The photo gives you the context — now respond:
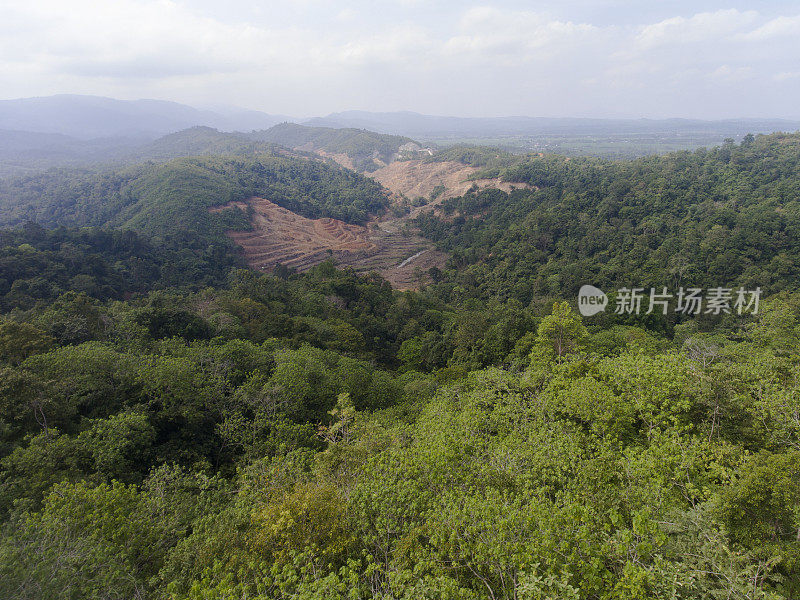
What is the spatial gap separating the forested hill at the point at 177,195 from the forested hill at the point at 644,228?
32.3 meters

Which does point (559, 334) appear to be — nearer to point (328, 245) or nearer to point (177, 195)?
point (328, 245)

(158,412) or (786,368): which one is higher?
(786,368)

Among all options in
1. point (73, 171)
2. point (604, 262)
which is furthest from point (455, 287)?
point (73, 171)

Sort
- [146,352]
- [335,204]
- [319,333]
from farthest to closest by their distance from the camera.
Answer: [335,204] < [319,333] < [146,352]

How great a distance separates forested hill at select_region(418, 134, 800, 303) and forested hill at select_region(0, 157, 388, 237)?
32288 mm

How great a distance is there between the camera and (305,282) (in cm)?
4391

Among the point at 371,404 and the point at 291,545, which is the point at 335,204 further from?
the point at 291,545

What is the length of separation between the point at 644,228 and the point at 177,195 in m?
77.1

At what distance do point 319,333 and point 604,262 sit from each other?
38.9 meters

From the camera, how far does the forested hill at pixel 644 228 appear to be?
39719 mm

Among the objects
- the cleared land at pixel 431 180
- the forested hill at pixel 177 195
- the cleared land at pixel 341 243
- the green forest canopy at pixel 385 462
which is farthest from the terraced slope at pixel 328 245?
the green forest canopy at pixel 385 462

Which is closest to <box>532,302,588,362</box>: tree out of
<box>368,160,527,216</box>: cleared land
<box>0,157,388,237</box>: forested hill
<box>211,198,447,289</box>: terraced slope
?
<box>211,198,447,289</box>: terraced slope

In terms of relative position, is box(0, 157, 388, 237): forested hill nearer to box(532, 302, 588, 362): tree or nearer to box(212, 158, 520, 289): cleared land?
box(212, 158, 520, 289): cleared land

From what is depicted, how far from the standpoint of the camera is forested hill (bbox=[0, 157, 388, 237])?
2685 inches
